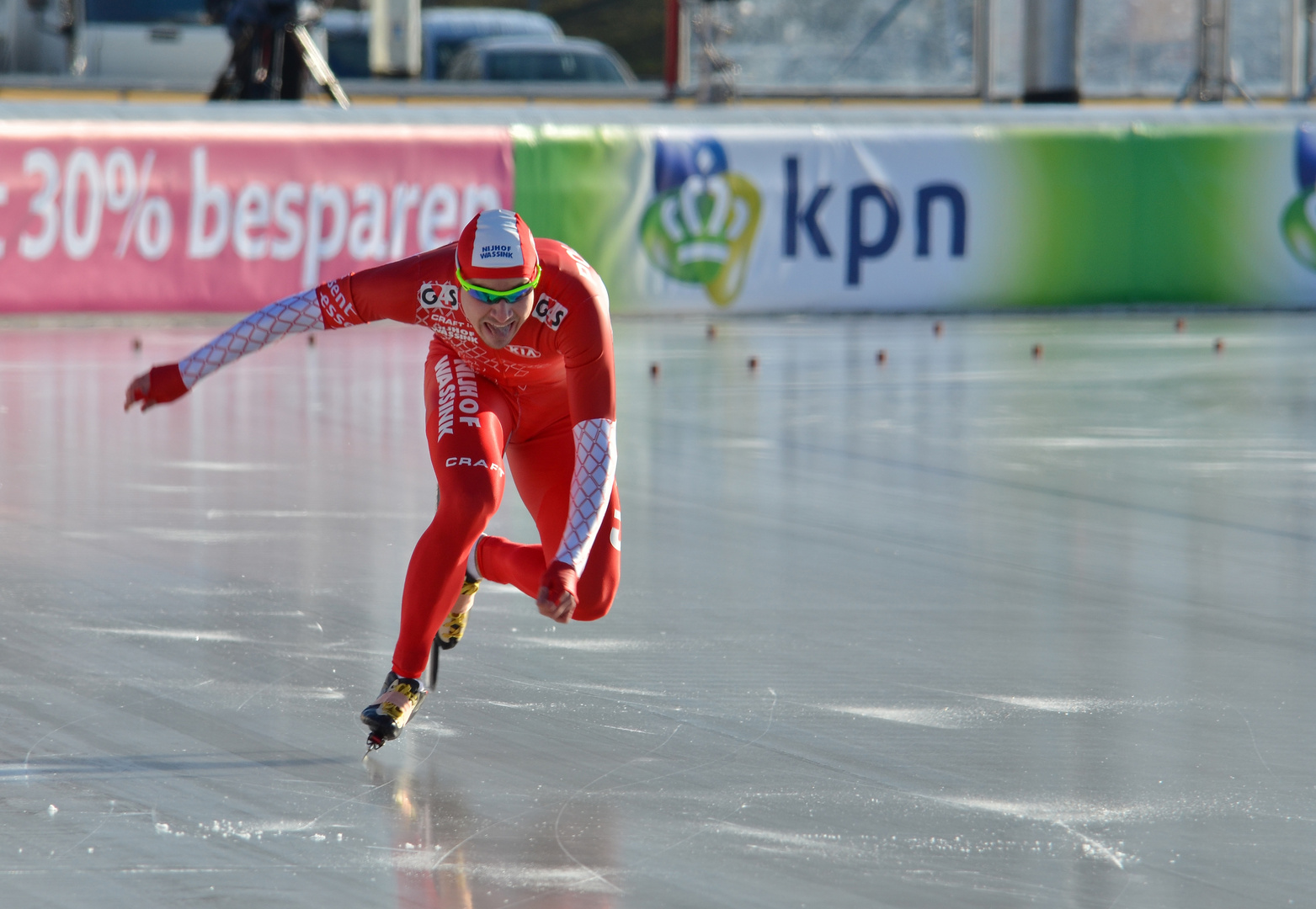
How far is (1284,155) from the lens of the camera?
52.2ft

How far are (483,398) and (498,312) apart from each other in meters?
0.54

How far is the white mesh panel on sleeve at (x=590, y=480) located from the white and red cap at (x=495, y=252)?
0.42 metres

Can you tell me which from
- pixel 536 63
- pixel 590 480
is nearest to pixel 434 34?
pixel 536 63

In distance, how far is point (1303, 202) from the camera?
1590 centimetres

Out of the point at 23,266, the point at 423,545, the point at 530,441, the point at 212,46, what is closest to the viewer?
the point at 423,545

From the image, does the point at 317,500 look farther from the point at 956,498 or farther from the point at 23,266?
the point at 23,266

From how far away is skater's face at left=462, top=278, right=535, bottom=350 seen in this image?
13.9ft

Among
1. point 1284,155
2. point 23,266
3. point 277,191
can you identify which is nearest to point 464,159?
point 277,191

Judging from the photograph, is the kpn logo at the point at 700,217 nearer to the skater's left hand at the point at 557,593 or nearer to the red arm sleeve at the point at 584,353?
the red arm sleeve at the point at 584,353

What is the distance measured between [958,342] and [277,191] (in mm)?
5036

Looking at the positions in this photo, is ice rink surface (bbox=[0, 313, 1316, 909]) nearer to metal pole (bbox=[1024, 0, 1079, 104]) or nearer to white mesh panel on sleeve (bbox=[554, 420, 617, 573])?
white mesh panel on sleeve (bbox=[554, 420, 617, 573])

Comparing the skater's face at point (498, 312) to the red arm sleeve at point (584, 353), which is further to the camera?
the red arm sleeve at point (584, 353)

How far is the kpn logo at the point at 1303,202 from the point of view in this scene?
15852 mm

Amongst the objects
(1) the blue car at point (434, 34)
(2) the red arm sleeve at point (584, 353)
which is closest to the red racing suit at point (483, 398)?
(2) the red arm sleeve at point (584, 353)
